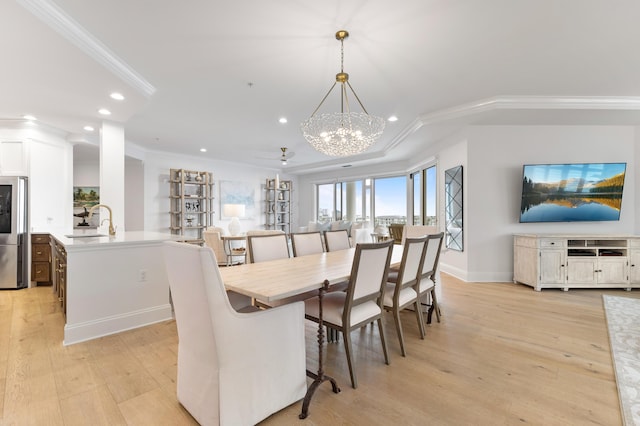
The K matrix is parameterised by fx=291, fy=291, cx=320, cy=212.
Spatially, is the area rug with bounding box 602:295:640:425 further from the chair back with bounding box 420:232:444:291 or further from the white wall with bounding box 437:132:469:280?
the white wall with bounding box 437:132:469:280

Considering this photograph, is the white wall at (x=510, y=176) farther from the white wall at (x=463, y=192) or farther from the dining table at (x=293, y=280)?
the dining table at (x=293, y=280)

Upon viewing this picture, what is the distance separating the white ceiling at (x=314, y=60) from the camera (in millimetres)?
2188

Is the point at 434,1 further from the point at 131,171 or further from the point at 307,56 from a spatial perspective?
the point at 131,171

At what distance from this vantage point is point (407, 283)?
8.20ft

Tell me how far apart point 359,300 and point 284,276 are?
542 millimetres

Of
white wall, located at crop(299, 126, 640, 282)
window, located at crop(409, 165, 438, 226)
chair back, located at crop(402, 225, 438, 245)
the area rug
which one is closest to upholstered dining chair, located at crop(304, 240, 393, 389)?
the area rug

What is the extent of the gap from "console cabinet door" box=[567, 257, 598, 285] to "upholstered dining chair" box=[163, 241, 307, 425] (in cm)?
456

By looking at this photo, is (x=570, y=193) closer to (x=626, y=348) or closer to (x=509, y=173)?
(x=509, y=173)

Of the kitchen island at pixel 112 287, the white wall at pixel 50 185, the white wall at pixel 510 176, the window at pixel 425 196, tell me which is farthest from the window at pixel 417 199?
the white wall at pixel 50 185

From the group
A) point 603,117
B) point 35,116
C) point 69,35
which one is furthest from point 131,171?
point 603,117

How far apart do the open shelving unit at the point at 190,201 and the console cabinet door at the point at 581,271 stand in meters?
7.10

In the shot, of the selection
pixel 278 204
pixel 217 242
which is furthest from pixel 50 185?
pixel 278 204

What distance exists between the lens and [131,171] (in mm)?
6883

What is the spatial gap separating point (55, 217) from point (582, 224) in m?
8.64
